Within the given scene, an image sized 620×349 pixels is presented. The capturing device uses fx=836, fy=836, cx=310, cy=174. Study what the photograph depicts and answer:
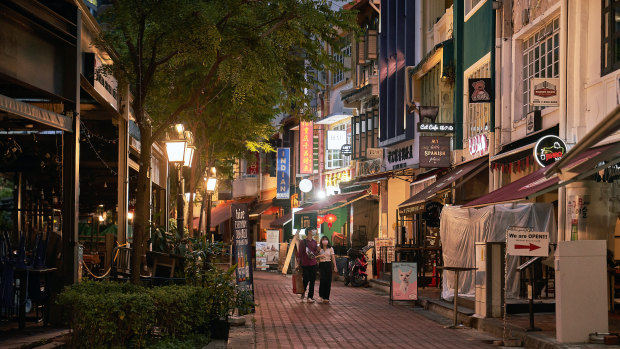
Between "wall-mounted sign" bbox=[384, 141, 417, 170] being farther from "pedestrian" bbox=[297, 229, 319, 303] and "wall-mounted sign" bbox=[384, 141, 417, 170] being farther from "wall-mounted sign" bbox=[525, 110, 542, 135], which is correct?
"wall-mounted sign" bbox=[525, 110, 542, 135]

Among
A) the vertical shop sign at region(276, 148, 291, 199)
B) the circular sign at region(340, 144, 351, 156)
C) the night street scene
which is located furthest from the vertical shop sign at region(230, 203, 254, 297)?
the vertical shop sign at region(276, 148, 291, 199)

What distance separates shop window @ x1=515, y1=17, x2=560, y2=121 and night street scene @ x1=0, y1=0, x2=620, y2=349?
0.07 meters

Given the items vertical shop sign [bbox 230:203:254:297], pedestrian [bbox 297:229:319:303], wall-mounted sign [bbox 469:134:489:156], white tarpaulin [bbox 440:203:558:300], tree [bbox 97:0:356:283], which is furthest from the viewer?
wall-mounted sign [bbox 469:134:489:156]

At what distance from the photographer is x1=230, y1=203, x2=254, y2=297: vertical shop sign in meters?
15.9

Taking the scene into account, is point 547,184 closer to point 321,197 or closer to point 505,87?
point 505,87

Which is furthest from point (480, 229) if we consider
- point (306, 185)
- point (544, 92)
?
point (306, 185)

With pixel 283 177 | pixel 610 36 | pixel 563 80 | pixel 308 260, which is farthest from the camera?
pixel 283 177

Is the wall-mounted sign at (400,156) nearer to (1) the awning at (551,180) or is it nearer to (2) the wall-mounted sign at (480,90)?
(2) the wall-mounted sign at (480,90)

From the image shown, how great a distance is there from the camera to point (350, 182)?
39281mm

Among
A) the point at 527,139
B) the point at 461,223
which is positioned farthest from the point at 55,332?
the point at 527,139

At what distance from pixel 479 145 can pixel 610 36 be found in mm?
7859

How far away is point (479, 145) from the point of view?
2294 cm

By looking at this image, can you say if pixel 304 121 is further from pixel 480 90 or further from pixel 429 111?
pixel 429 111

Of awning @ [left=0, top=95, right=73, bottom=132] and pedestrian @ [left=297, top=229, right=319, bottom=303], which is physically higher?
awning @ [left=0, top=95, right=73, bottom=132]
